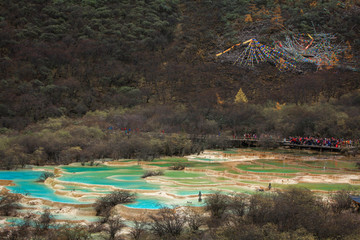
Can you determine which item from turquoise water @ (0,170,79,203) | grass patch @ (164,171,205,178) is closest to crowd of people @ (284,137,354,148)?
grass patch @ (164,171,205,178)

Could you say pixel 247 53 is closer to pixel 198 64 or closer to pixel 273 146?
pixel 198 64

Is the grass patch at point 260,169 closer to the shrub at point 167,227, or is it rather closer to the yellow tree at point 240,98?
the shrub at point 167,227

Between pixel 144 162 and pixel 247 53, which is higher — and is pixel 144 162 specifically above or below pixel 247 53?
below

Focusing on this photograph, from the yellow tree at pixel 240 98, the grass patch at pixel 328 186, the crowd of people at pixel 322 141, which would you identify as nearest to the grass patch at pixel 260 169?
the grass patch at pixel 328 186

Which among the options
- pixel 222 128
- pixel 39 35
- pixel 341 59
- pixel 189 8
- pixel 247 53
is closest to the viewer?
pixel 222 128

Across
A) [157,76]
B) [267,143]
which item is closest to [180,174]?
[267,143]

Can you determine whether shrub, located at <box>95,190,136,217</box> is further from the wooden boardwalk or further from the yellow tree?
the yellow tree

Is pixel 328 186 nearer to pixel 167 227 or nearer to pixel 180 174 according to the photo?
pixel 180 174

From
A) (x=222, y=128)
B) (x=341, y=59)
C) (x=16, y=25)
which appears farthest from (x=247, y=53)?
(x=16, y=25)
